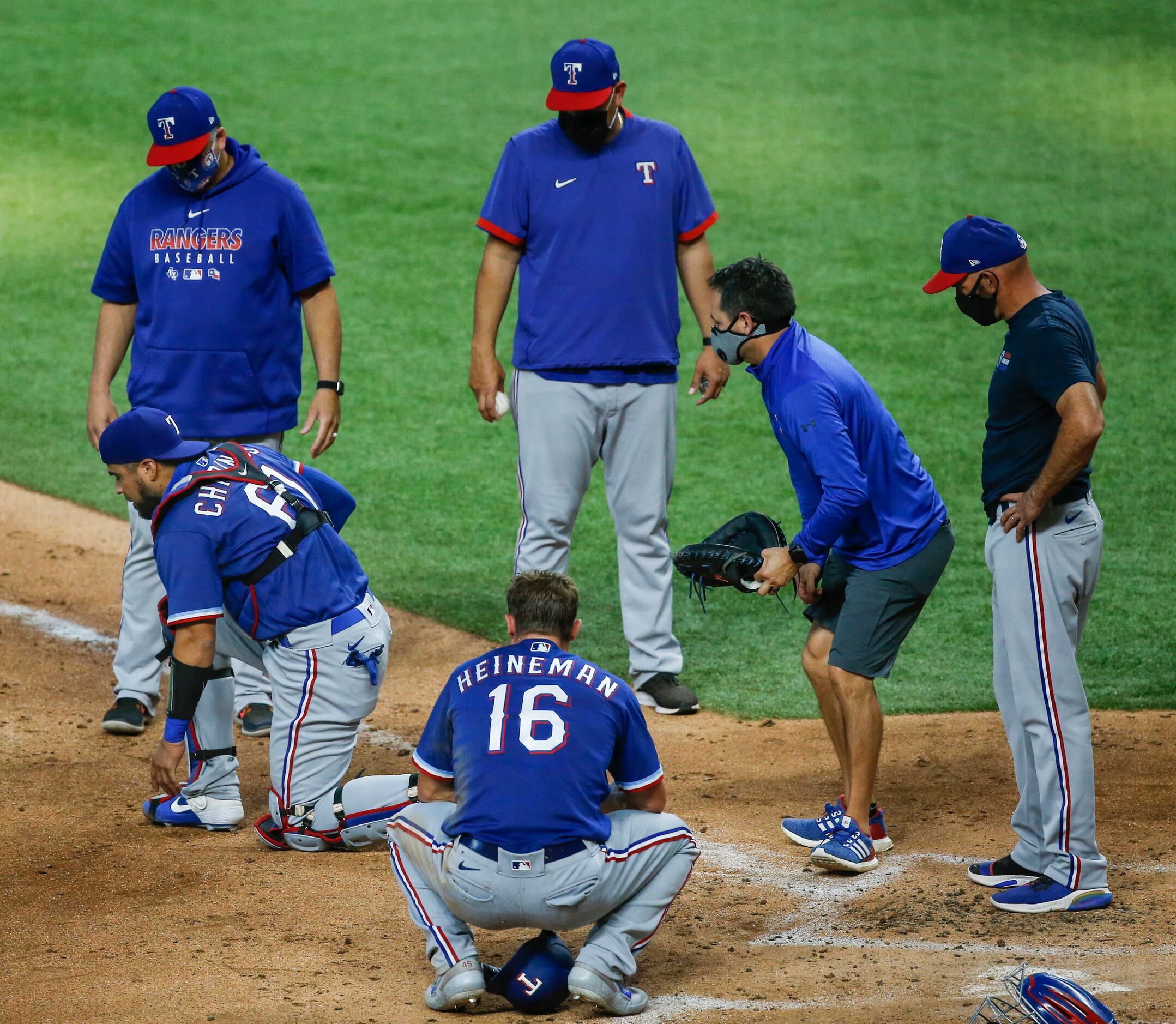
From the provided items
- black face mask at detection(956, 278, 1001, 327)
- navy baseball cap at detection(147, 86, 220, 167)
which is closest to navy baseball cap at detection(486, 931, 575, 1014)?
black face mask at detection(956, 278, 1001, 327)

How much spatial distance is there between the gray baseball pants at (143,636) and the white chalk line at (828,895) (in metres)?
2.06

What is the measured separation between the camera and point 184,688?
4711 mm

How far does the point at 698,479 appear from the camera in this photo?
9430 millimetres

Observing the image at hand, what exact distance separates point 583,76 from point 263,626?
236 centimetres

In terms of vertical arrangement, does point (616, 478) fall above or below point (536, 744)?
above

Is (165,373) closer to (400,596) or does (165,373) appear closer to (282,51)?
(400,596)

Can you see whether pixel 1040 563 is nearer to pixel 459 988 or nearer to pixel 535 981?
pixel 535 981

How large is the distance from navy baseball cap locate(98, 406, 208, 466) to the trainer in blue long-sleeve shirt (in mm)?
1763

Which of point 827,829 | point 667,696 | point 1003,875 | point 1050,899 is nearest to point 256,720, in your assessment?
point 667,696

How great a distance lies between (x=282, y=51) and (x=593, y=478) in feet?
34.7

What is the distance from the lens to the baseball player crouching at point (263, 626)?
15.6 ft

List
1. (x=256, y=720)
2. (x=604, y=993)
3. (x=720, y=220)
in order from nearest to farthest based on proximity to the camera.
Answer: (x=604, y=993) → (x=256, y=720) → (x=720, y=220)

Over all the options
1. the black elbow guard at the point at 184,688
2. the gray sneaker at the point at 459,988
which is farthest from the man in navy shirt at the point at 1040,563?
the black elbow guard at the point at 184,688

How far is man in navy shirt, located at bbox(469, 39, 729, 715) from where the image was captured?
6102mm
